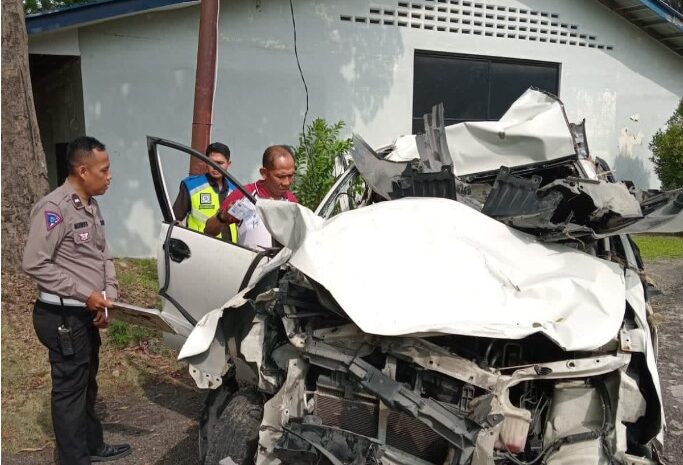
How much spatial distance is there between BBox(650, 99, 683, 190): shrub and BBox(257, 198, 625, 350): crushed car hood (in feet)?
31.0

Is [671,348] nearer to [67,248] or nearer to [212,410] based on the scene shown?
[212,410]

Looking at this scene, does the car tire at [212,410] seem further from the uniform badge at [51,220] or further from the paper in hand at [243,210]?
the uniform badge at [51,220]

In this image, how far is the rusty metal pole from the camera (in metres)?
5.00

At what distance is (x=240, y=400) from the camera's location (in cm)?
303

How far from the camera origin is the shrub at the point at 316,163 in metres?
7.32

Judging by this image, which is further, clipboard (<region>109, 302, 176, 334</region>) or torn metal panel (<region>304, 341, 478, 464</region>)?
clipboard (<region>109, 302, 176, 334</region>)

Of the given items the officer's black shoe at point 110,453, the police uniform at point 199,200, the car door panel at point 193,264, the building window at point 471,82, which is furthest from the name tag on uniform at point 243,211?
the building window at point 471,82

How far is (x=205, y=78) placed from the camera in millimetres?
5039

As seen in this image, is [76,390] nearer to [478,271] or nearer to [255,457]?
[255,457]

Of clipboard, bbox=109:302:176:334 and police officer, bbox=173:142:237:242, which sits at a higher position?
police officer, bbox=173:142:237:242

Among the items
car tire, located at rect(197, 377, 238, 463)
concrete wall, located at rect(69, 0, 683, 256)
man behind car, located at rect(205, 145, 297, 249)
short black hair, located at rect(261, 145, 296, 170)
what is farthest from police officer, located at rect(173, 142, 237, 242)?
concrete wall, located at rect(69, 0, 683, 256)

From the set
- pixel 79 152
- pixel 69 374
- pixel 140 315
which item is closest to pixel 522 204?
pixel 140 315

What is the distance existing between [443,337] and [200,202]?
2.28 m

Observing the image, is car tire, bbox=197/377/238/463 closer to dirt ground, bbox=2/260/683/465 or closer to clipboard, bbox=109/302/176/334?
clipboard, bbox=109/302/176/334
